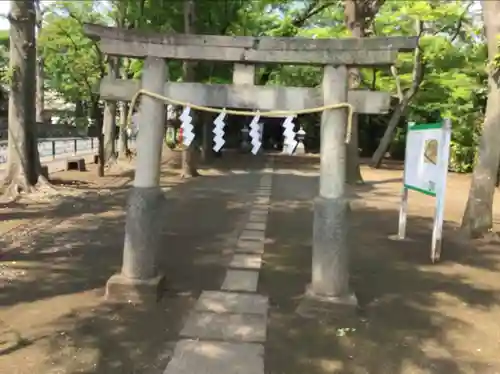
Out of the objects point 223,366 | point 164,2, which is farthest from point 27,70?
point 223,366

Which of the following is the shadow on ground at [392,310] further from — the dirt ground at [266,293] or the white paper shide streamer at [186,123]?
the white paper shide streamer at [186,123]

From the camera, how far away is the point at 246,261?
25.0 ft

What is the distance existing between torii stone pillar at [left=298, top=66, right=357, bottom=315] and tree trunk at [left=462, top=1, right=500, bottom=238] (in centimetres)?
471

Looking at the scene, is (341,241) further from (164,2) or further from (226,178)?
(164,2)

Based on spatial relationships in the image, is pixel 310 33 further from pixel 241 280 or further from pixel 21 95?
pixel 241 280

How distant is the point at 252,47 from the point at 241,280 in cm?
276

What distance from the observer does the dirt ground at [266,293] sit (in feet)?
15.0

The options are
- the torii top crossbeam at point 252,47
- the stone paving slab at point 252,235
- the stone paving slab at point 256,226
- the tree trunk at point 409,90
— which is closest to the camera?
the torii top crossbeam at point 252,47

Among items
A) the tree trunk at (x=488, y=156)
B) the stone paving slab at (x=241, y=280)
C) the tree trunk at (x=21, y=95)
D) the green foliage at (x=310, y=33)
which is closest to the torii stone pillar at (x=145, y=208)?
the stone paving slab at (x=241, y=280)

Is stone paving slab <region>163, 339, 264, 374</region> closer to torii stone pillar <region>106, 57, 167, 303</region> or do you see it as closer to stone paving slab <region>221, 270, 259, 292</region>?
torii stone pillar <region>106, 57, 167, 303</region>

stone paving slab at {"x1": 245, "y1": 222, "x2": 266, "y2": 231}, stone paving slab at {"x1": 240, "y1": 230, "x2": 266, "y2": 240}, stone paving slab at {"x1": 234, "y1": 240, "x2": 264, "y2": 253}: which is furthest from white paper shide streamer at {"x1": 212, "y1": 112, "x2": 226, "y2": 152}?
stone paving slab at {"x1": 245, "y1": 222, "x2": 266, "y2": 231}

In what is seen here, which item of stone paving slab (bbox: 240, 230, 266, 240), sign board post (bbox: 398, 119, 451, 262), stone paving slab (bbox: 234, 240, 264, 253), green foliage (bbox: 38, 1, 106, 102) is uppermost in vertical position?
green foliage (bbox: 38, 1, 106, 102)

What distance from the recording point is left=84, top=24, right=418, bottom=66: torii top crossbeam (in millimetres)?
5398

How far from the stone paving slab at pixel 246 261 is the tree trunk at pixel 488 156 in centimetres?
400
